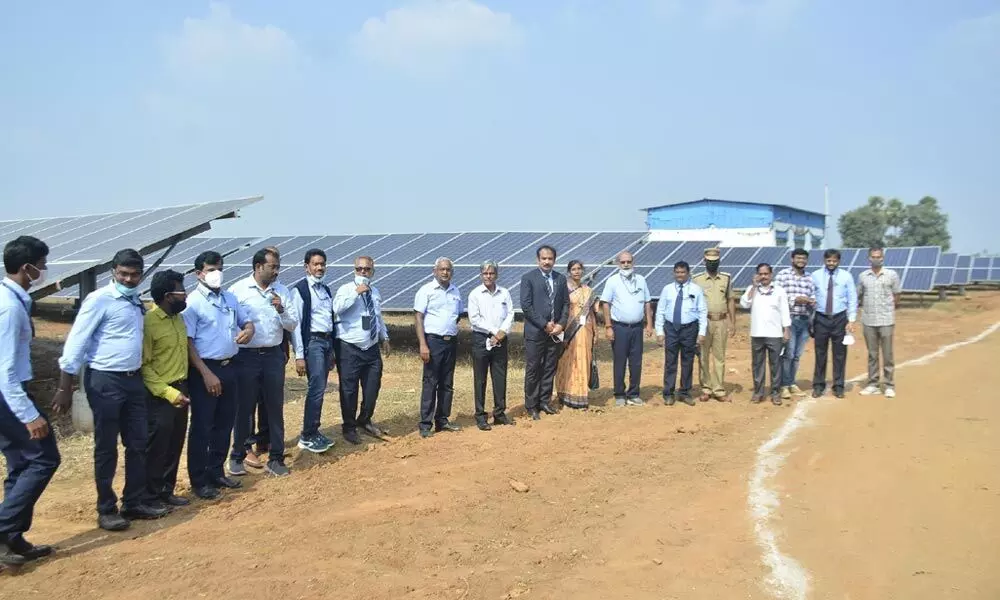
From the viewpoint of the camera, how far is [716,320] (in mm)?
8375

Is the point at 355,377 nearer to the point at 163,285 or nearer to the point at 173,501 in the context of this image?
the point at 173,501

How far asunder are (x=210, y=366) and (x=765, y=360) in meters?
6.19

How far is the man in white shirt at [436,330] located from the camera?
6875 millimetres

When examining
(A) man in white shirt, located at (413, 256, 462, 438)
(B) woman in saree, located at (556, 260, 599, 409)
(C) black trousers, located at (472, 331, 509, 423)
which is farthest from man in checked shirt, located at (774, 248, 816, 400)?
(A) man in white shirt, located at (413, 256, 462, 438)

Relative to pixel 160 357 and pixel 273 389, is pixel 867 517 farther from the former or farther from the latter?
pixel 160 357

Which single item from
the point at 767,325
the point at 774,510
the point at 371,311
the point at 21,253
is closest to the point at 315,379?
the point at 371,311

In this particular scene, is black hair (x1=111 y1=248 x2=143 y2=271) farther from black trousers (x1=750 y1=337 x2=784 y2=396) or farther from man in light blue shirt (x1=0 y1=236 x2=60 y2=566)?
black trousers (x1=750 y1=337 x2=784 y2=396)

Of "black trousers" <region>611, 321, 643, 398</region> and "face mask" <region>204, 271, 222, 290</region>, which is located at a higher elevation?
"face mask" <region>204, 271, 222, 290</region>

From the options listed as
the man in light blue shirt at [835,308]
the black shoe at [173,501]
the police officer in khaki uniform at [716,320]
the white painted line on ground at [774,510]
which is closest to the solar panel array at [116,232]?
the black shoe at [173,501]

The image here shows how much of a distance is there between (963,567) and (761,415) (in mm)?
4076

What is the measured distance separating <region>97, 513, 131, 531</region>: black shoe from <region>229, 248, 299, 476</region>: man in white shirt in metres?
1.19

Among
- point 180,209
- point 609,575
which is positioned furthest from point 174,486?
point 180,209

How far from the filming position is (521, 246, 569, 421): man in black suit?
765 cm

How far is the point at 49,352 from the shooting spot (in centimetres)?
1165
